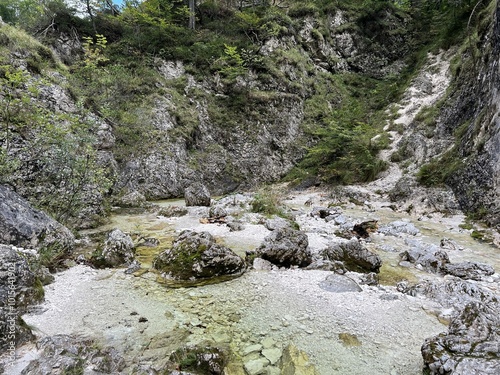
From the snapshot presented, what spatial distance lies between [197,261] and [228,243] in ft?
6.77

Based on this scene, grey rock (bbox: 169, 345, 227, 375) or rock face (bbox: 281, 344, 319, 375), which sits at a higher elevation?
grey rock (bbox: 169, 345, 227, 375)

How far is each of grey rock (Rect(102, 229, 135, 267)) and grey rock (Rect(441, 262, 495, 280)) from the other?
20.3 ft

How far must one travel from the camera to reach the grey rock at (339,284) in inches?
175

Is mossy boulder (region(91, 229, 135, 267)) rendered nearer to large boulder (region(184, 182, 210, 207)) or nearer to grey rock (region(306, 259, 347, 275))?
grey rock (region(306, 259, 347, 275))

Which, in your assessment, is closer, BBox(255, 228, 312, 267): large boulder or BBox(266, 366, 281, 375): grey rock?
BBox(266, 366, 281, 375): grey rock

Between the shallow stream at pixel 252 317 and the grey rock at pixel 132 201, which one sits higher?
the shallow stream at pixel 252 317

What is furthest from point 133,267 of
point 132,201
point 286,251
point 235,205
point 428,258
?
point 132,201

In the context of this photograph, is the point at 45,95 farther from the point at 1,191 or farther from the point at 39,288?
the point at 39,288

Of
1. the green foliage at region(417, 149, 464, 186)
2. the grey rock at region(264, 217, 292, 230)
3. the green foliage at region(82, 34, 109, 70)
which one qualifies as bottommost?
the grey rock at region(264, 217, 292, 230)

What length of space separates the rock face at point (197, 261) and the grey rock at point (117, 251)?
68cm

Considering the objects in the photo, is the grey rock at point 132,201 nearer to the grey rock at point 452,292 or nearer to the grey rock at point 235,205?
the grey rock at point 235,205

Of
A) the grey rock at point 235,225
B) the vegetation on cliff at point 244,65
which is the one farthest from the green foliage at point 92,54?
the grey rock at point 235,225

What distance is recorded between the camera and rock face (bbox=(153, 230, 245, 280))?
4875mm

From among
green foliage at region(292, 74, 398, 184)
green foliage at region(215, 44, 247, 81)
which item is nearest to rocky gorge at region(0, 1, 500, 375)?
green foliage at region(292, 74, 398, 184)
